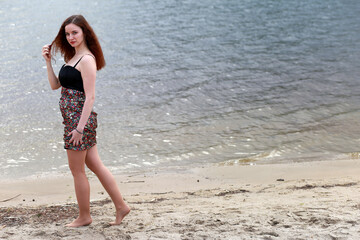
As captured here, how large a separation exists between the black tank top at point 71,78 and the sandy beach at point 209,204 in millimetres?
1320

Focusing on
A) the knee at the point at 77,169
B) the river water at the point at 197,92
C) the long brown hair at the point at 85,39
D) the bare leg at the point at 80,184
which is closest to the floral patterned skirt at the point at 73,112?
the bare leg at the point at 80,184

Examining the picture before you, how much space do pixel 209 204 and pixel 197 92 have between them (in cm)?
663

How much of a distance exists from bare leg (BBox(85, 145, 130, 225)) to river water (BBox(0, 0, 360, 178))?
115 inches

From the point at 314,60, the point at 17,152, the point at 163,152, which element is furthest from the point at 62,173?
the point at 314,60

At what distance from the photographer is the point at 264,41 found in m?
17.3

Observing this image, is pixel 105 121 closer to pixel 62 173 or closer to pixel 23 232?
pixel 62 173

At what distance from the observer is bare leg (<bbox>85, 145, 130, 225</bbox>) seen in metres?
4.43

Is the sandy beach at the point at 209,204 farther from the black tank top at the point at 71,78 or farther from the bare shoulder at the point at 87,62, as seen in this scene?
the bare shoulder at the point at 87,62

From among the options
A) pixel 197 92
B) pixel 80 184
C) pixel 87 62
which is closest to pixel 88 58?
pixel 87 62

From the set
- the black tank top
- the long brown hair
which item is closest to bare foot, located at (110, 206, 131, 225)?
the black tank top

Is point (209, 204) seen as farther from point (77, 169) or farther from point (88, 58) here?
point (88, 58)

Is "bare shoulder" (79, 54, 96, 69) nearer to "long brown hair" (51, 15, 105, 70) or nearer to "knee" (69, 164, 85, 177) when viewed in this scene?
"long brown hair" (51, 15, 105, 70)

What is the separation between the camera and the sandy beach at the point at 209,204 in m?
4.27

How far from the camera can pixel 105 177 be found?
4.50 metres
